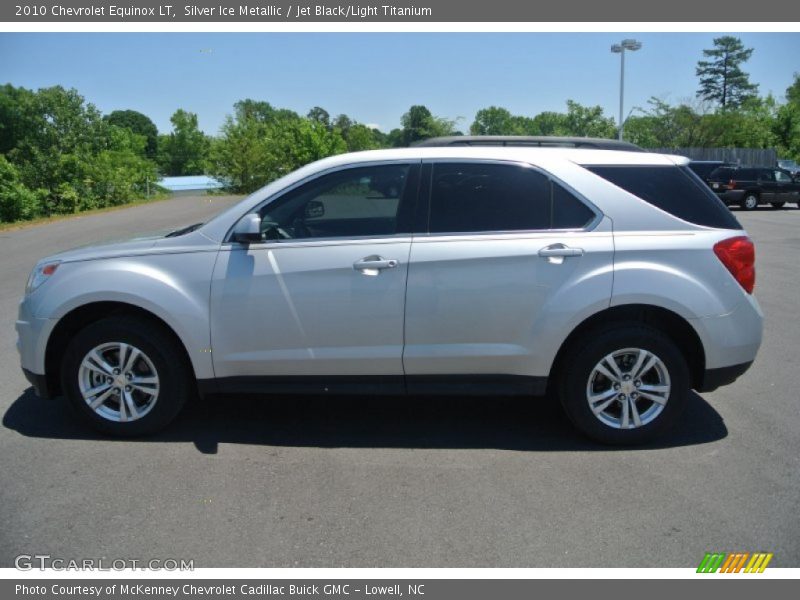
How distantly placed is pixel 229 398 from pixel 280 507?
1900mm

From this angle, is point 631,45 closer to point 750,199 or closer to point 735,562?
point 750,199

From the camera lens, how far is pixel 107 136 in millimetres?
34250

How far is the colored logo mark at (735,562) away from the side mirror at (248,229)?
3.06 m

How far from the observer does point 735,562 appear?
3252mm

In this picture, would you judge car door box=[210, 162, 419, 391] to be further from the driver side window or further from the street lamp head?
the street lamp head

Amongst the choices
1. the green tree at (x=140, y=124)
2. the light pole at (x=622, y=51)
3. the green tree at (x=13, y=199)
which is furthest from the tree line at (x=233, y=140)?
the green tree at (x=140, y=124)

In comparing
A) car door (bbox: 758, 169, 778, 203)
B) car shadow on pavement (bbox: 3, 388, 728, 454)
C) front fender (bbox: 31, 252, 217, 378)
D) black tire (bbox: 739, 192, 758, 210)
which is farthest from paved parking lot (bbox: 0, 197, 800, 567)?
car door (bbox: 758, 169, 778, 203)

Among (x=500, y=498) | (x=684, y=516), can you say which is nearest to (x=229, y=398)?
(x=500, y=498)

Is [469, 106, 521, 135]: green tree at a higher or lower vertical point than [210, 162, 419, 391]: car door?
higher

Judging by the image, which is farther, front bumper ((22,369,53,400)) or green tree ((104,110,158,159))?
green tree ((104,110,158,159))

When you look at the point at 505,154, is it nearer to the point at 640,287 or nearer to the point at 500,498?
the point at 640,287

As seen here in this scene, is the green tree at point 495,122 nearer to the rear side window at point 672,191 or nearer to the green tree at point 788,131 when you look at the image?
the green tree at point 788,131

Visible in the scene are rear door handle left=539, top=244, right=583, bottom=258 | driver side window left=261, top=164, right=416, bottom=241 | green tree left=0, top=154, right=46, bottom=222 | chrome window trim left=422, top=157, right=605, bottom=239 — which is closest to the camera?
rear door handle left=539, top=244, right=583, bottom=258

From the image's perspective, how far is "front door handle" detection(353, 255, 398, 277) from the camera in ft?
14.0
